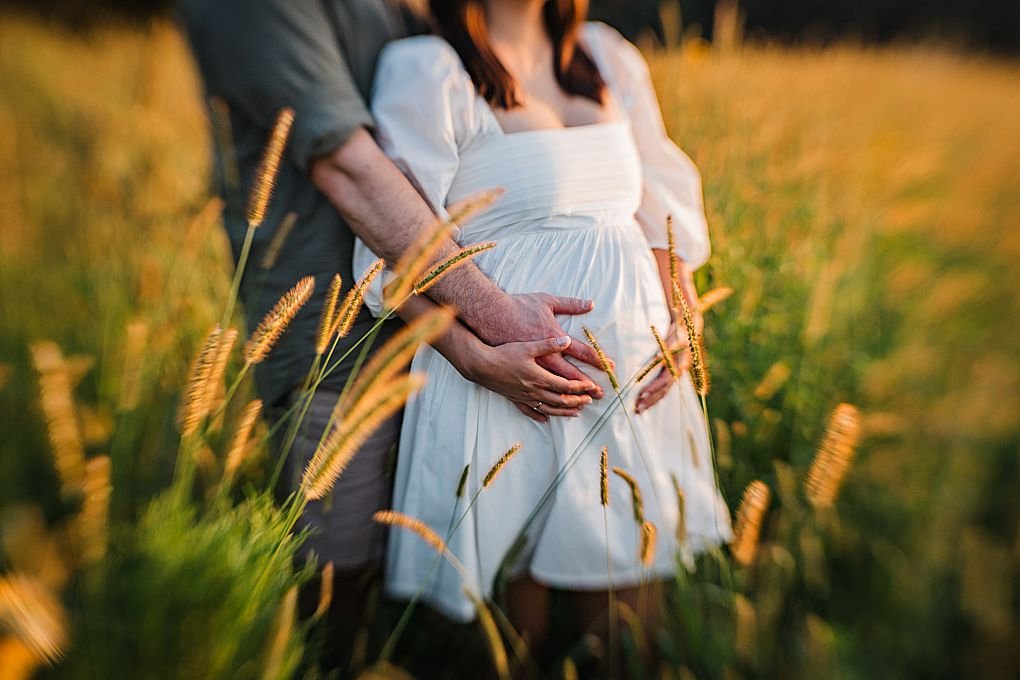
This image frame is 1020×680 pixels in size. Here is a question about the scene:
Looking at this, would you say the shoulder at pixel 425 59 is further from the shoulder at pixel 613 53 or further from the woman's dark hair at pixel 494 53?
the shoulder at pixel 613 53

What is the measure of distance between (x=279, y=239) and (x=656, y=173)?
0.98 meters

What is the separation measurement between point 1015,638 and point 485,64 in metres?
1.73

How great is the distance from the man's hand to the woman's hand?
2cm

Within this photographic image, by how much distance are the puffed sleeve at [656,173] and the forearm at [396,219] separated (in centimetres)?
60

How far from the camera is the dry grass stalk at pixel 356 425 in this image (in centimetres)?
91

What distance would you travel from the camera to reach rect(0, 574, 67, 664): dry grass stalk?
0.65 meters

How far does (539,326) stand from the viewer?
54.9 inches

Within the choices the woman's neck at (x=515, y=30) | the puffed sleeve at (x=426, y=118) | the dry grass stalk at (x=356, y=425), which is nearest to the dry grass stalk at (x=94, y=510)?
the dry grass stalk at (x=356, y=425)

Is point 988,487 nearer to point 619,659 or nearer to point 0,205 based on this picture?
point 619,659

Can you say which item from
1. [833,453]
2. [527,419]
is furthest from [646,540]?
[527,419]

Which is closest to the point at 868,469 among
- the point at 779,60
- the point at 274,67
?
the point at 274,67

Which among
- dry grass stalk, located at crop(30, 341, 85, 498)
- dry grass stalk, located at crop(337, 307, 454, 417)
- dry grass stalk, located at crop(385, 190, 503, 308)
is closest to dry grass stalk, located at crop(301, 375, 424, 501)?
dry grass stalk, located at crop(337, 307, 454, 417)

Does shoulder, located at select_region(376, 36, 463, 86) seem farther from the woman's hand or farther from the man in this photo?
the woman's hand

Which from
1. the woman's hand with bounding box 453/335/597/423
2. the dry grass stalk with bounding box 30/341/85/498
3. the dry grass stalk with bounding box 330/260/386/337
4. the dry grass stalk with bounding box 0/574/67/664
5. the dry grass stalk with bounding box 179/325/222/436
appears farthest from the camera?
the woman's hand with bounding box 453/335/597/423
